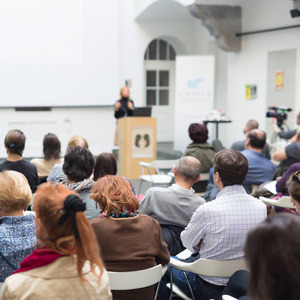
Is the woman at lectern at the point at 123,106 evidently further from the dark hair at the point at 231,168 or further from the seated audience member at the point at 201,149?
the dark hair at the point at 231,168

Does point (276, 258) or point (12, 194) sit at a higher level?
point (276, 258)

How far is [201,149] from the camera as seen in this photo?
5.14 metres

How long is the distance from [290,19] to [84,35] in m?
4.27

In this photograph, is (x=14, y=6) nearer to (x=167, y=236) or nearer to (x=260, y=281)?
(x=167, y=236)

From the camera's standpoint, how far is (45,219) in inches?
60.5

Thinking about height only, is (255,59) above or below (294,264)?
above

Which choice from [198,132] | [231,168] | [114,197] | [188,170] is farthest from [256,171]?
[114,197]

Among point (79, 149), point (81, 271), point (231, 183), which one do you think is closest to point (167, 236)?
point (231, 183)

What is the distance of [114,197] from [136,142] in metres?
5.43

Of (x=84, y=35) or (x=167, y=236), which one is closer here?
(x=167, y=236)

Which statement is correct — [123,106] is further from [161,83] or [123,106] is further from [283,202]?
[283,202]

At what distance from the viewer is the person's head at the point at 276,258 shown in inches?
42.9

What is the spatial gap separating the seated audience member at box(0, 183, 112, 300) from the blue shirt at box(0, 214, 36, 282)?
664 mm

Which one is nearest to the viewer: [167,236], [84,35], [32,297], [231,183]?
[32,297]
